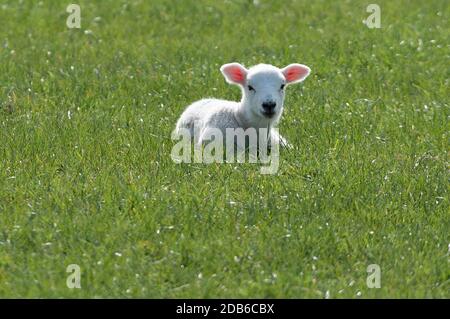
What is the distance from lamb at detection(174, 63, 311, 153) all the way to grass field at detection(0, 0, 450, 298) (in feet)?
0.85

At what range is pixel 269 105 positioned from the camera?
32.9ft

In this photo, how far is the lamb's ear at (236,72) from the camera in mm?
10547

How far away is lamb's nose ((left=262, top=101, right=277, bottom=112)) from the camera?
10.0m

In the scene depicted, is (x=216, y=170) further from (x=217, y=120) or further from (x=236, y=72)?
(x=236, y=72)

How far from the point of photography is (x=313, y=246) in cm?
795

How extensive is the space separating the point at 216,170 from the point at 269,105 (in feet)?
3.02

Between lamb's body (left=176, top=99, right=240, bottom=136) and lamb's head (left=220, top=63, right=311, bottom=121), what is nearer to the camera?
lamb's head (left=220, top=63, right=311, bottom=121)
